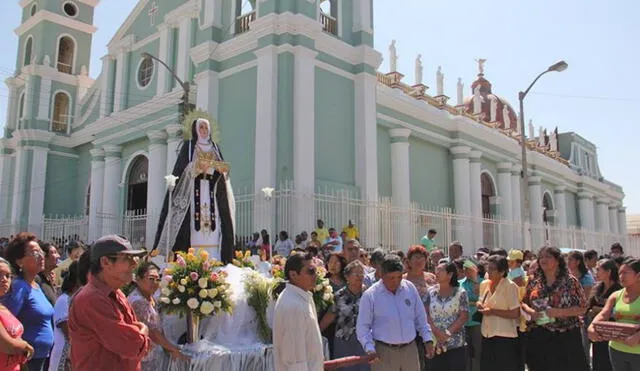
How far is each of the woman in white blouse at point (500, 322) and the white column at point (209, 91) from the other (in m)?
11.3

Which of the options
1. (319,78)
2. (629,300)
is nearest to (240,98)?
(319,78)

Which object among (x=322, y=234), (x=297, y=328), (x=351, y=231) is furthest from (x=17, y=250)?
(x=351, y=231)

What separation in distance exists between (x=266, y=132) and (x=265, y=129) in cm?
9

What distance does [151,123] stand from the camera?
1922cm

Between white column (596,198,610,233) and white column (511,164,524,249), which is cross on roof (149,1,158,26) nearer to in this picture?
white column (511,164,524,249)

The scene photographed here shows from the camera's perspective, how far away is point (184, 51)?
18.4m

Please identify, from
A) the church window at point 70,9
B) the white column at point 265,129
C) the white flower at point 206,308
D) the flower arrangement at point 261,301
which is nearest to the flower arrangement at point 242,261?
the flower arrangement at point 261,301

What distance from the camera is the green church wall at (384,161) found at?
18734mm

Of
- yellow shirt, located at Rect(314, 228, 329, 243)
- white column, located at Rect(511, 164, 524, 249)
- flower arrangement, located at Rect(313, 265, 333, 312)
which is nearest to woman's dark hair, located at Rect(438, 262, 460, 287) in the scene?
flower arrangement, located at Rect(313, 265, 333, 312)

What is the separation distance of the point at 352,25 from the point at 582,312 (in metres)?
12.4

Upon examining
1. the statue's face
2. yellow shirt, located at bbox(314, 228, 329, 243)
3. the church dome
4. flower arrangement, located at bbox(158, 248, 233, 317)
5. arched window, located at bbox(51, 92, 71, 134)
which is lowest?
flower arrangement, located at bbox(158, 248, 233, 317)

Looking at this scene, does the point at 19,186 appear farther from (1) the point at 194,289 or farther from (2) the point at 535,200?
(2) the point at 535,200

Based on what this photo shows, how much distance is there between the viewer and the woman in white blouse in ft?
17.2

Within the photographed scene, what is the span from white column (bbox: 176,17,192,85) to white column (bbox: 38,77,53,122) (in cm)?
768
